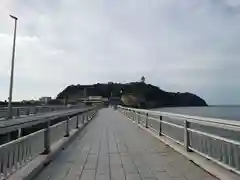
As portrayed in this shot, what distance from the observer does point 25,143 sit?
6.18 meters

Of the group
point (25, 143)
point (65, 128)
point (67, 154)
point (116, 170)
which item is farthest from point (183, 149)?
point (65, 128)

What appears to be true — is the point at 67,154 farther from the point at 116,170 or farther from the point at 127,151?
the point at 116,170

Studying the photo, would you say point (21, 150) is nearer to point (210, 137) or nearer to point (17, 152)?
point (17, 152)

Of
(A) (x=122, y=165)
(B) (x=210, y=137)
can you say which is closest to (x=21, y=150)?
(A) (x=122, y=165)

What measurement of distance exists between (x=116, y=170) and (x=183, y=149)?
2.67m

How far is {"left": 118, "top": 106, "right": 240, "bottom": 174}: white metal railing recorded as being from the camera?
541cm

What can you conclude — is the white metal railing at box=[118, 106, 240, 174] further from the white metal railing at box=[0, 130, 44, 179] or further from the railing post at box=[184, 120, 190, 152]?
the white metal railing at box=[0, 130, 44, 179]

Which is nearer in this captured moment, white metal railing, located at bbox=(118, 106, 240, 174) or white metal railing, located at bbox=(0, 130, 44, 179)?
white metal railing, located at bbox=(0, 130, 44, 179)

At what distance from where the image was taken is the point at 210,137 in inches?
259

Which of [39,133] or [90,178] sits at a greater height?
[39,133]

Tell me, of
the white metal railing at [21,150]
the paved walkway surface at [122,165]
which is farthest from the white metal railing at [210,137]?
the white metal railing at [21,150]

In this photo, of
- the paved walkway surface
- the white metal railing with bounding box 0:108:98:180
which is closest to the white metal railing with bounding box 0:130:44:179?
the white metal railing with bounding box 0:108:98:180

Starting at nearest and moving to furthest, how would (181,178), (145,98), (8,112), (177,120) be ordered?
(181,178) → (177,120) → (8,112) → (145,98)

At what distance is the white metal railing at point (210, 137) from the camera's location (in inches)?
213
